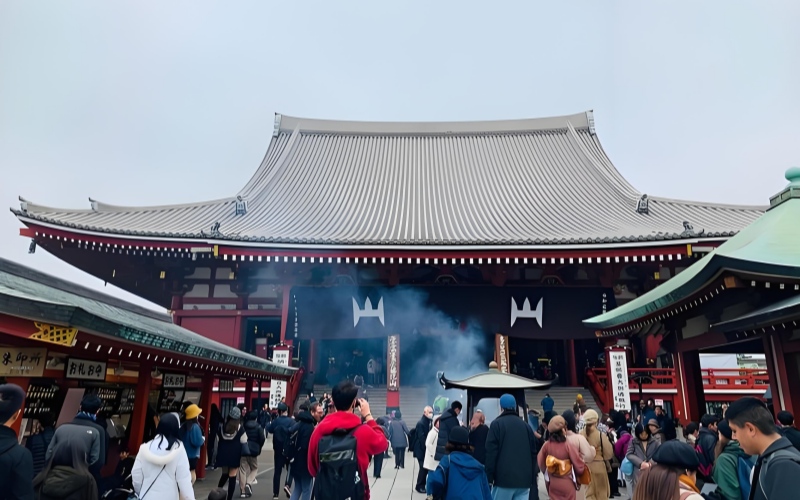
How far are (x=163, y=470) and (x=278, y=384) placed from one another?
9.78 meters

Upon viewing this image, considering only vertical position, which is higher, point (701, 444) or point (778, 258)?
point (778, 258)

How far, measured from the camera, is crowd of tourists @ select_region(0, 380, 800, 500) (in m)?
2.40

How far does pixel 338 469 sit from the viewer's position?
3539 millimetres

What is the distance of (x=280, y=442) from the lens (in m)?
7.37

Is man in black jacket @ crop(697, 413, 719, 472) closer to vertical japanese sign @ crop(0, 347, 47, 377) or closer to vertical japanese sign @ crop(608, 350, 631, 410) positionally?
vertical japanese sign @ crop(0, 347, 47, 377)

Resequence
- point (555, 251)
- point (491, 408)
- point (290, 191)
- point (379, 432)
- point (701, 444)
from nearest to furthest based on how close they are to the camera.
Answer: point (379, 432)
point (701, 444)
point (491, 408)
point (555, 251)
point (290, 191)

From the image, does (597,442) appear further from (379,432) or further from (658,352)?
(658,352)

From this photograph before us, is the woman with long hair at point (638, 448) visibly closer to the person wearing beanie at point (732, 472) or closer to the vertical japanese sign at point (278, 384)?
the person wearing beanie at point (732, 472)

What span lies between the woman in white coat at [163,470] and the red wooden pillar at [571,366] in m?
14.2

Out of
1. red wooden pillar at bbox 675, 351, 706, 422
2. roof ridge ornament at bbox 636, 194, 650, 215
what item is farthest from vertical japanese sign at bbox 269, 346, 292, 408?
roof ridge ornament at bbox 636, 194, 650, 215

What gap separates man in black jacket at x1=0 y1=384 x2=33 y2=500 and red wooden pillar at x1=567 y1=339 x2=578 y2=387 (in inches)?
604

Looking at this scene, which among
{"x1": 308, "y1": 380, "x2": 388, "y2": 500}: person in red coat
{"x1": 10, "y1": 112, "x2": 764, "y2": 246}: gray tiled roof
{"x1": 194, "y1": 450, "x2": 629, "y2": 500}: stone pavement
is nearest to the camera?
{"x1": 308, "y1": 380, "x2": 388, "y2": 500}: person in red coat

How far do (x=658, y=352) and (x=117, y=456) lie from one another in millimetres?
14190

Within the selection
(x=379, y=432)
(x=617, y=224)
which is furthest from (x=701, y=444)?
(x=617, y=224)
